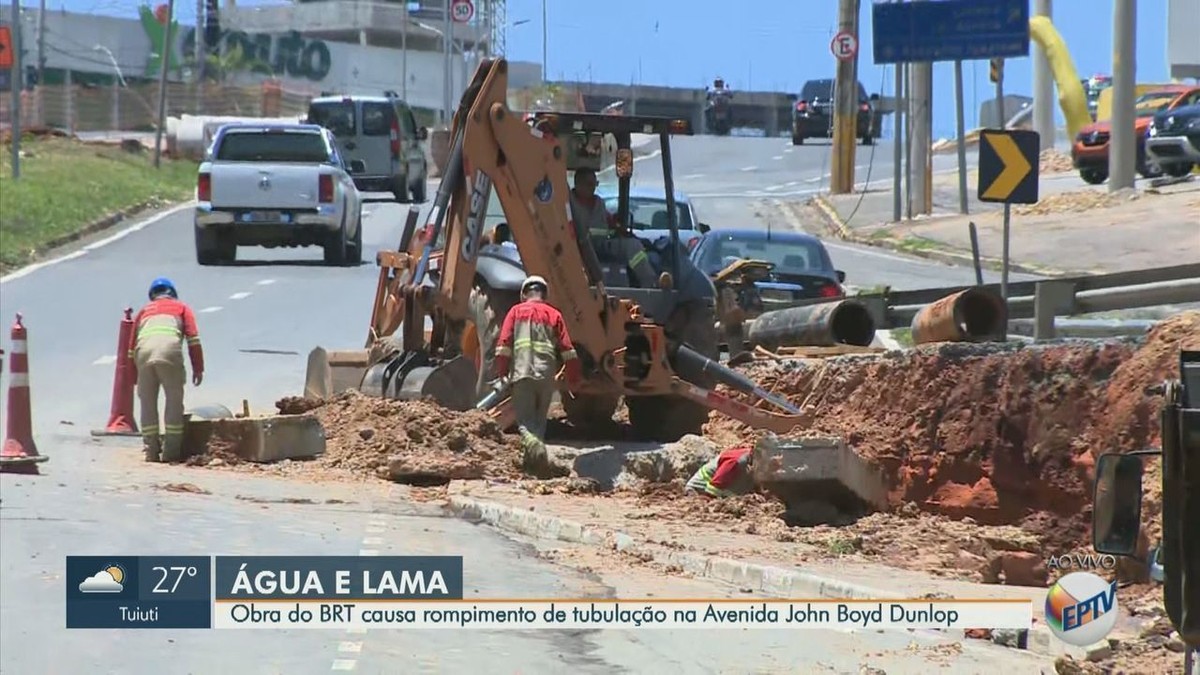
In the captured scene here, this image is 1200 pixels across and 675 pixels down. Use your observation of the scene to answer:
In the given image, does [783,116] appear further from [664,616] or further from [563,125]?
[664,616]

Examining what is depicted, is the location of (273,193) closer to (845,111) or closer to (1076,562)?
(1076,562)

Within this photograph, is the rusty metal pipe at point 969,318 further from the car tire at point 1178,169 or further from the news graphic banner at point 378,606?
the car tire at point 1178,169

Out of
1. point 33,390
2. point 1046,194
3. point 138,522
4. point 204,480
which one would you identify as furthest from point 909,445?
point 1046,194

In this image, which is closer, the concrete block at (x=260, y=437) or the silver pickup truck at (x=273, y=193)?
the concrete block at (x=260, y=437)

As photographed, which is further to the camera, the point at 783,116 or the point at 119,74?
the point at 783,116

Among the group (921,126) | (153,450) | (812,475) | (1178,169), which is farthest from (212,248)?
(812,475)

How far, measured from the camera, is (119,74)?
93562mm

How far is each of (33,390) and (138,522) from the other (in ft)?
27.8

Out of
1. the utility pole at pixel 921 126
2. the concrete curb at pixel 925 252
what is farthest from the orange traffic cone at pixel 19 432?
the utility pole at pixel 921 126

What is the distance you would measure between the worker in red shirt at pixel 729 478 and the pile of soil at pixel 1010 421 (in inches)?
48.8

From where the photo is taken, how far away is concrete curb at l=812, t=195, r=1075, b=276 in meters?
33.8

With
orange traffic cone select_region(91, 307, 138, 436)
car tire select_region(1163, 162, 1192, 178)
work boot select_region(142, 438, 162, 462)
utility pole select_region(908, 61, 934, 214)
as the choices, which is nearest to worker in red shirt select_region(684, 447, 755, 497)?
work boot select_region(142, 438, 162, 462)

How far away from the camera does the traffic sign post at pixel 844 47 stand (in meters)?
47.5

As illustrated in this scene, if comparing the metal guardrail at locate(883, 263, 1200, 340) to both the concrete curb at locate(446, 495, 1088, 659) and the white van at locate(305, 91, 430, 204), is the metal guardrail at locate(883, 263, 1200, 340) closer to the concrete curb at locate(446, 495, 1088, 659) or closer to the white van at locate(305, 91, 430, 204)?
the concrete curb at locate(446, 495, 1088, 659)
